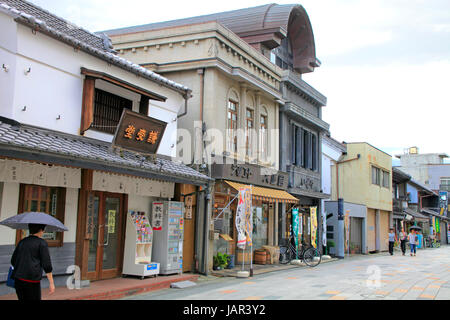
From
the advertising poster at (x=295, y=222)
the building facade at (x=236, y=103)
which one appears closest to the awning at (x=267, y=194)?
the building facade at (x=236, y=103)

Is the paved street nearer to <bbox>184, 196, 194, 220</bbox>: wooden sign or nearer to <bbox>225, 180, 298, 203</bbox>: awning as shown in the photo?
<bbox>184, 196, 194, 220</bbox>: wooden sign

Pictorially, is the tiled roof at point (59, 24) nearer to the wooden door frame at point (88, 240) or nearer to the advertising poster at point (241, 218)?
the wooden door frame at point (88, 240)

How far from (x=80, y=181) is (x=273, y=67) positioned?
13060 mm

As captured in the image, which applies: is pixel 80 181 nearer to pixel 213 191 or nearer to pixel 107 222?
pixel 107 222

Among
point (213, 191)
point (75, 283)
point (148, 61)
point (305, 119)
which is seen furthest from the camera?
point (305, 119)

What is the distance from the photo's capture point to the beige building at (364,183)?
34.1 m

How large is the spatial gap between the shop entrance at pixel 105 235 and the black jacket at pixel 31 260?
5.02m

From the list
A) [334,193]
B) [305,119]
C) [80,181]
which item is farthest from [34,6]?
[334,193]

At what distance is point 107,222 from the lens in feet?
44.8

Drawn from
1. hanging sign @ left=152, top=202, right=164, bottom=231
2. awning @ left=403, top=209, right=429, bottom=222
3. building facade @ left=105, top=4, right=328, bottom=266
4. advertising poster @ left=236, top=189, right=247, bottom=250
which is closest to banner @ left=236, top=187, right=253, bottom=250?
advertising poster @ left=236, top=189, right=247, bottom=250

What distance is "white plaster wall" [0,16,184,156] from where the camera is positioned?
10602 millimetres

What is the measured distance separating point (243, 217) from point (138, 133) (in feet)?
18.6

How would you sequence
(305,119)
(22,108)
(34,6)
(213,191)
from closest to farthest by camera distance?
1. (22,108)
2. (34,6)
3. (213,191)
4. (305,119)

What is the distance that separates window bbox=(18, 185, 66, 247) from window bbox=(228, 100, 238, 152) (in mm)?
8174
